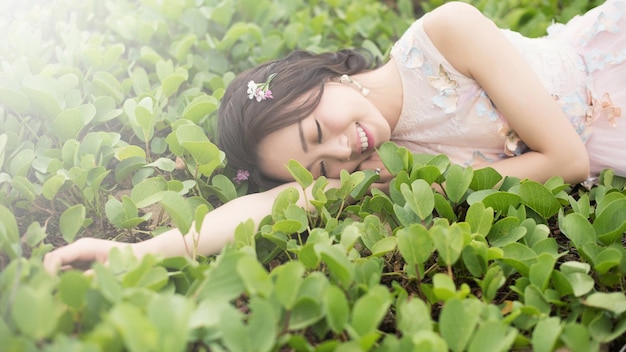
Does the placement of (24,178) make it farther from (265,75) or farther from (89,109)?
(265,75)

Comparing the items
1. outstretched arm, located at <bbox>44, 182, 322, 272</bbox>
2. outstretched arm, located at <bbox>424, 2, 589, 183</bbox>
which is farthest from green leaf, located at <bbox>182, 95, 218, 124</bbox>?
outstretched arm, located at <bbox>424, 2, 589, 183</bbox>

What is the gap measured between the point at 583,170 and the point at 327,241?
0.79 meters

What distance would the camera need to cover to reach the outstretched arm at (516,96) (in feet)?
5.30

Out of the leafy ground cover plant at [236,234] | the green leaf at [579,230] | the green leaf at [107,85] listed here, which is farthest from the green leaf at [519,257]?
the green leaf at [107,85]

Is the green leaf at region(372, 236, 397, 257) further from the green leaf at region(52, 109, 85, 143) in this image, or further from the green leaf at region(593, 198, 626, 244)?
the green leaf at region(52, 109, 85, 143)

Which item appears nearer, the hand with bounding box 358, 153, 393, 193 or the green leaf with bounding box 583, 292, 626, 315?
the green leaf with bounding box 583, 292, 626, 315

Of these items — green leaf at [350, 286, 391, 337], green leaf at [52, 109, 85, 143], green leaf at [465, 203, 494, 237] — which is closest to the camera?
green leaf at [350, 286, 391, 337]

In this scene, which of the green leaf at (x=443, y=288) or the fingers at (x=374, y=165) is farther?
the fingers at (x=374, y=165)

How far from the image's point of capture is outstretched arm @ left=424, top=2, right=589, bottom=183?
1615mm

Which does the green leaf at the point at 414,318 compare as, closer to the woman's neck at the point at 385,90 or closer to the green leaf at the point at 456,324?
the green leaf at the point at 456,324

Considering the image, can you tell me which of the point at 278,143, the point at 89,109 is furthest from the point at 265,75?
the point at 89,109

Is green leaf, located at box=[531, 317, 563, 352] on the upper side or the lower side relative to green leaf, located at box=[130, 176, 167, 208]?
lower

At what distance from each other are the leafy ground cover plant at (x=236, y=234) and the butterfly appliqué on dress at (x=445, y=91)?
0.31m

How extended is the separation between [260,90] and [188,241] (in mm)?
468
